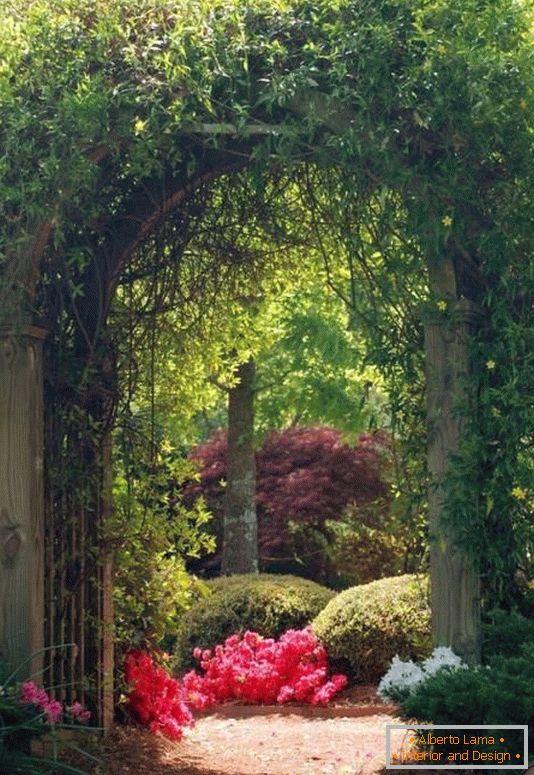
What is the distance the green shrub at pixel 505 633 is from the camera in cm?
416

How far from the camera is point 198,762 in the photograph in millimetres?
5605

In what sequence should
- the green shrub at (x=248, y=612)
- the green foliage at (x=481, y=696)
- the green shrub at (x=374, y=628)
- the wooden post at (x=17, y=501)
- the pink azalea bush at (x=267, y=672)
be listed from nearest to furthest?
the green foliage at (x=481, y=696)
the wooden post at (x=17, y=501)
the pink azalea bush at (x=267, y=672)
the green shrub at (x=374, y=628)
the green shrub at (x=248, y=612)

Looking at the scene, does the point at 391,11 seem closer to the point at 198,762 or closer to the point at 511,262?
the point at 511,262

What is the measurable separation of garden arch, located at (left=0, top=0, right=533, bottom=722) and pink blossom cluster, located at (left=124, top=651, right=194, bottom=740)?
1282mm

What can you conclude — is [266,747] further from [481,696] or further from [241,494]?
[241,494]

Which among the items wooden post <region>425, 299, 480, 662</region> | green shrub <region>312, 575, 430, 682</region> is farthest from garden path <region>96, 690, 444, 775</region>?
green shrub <region>312, 575, 430, 682</region>

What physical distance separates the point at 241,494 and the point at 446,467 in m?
6.84

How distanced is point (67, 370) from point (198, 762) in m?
2.02

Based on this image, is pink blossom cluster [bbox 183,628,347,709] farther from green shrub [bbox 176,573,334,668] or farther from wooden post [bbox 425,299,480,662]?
wooden post [bbox 425,299,480,662]

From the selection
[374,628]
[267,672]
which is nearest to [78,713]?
[267,672]

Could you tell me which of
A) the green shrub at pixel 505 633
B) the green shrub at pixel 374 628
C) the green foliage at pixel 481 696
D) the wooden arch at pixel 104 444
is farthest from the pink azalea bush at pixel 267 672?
the green foliage at pixel 481 696

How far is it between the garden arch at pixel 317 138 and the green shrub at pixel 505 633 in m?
0.06

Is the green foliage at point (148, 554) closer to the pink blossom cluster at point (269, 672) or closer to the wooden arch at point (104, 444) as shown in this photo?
the wooden arch at point (104, 444)

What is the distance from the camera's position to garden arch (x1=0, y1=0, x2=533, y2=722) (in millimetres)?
4082
